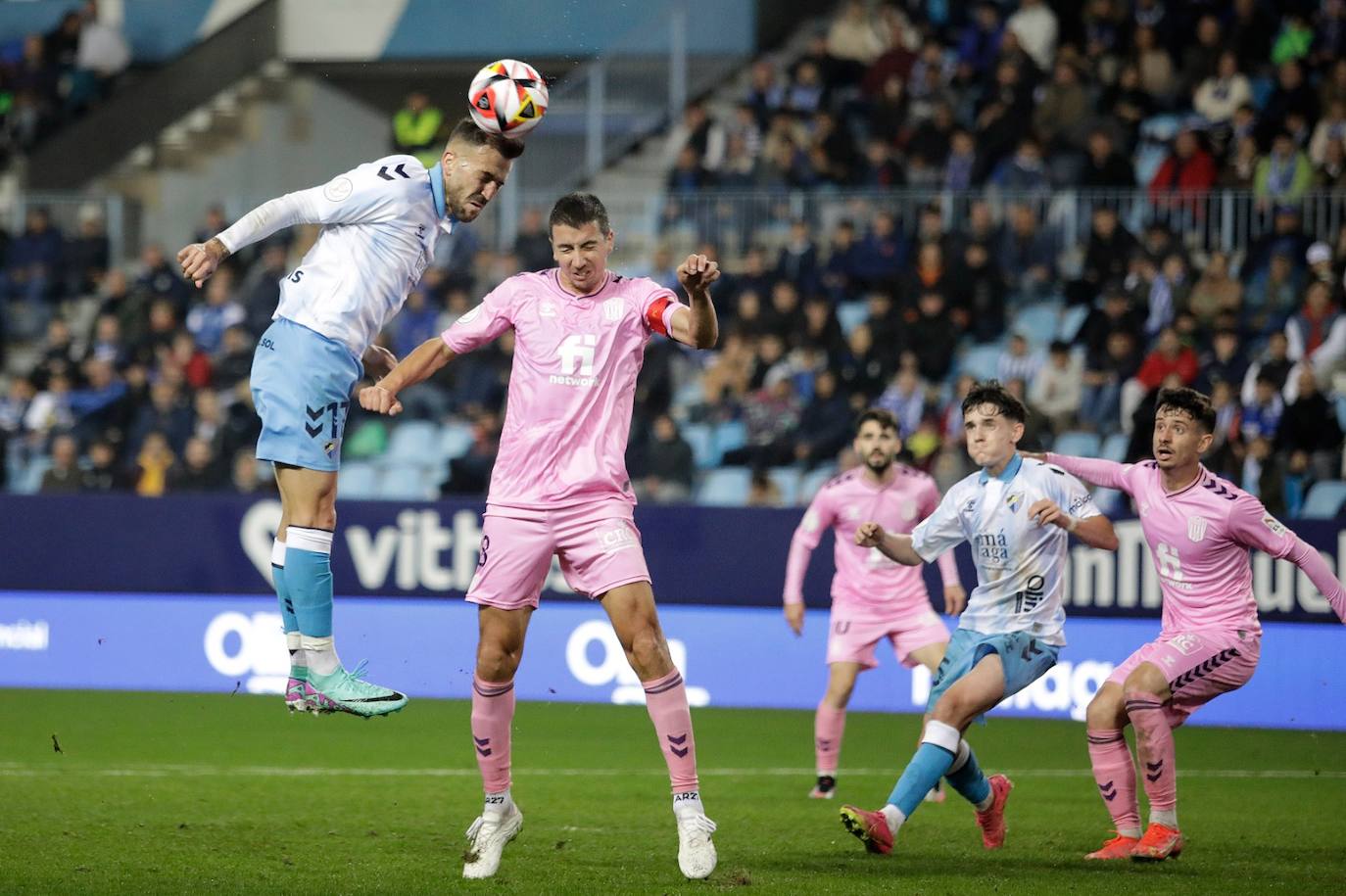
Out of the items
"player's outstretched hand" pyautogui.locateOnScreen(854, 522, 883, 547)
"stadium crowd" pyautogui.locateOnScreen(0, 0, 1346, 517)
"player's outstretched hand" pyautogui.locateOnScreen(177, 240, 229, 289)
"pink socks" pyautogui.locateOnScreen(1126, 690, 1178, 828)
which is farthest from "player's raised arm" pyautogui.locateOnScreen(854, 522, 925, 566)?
"stadium crowd" pyautogui.locateOnScreen(0, 0, 1346, 517)

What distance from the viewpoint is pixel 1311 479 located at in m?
13.0

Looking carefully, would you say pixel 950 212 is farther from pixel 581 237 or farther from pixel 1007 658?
pixel 581 237

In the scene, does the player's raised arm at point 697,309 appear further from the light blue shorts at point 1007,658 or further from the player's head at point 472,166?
the light blue shorts at point 1007,658

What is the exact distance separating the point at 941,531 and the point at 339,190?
113 inches

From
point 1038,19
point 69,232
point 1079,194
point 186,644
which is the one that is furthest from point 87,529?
point 1038,19

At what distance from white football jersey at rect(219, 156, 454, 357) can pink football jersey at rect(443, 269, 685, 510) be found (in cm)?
34

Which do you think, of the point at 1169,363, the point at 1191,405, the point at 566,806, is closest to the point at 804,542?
the point at 566,806

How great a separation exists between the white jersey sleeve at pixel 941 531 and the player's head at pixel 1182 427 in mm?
875

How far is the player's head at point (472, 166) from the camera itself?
6.84 metres

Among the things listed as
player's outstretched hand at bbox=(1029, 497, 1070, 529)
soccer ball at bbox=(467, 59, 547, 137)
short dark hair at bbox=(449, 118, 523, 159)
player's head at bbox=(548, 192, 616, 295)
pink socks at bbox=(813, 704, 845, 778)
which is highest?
soccer ball at bbox=(467, 59, 547, 137)

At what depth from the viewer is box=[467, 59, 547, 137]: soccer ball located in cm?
669

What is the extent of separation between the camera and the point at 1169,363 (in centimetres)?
1417

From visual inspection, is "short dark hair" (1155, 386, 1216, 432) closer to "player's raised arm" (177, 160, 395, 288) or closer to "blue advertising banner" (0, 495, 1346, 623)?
"player's raised arm" (177, 160, 395, 288)

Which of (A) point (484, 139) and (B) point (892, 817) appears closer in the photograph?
(A) point (484, 139)
